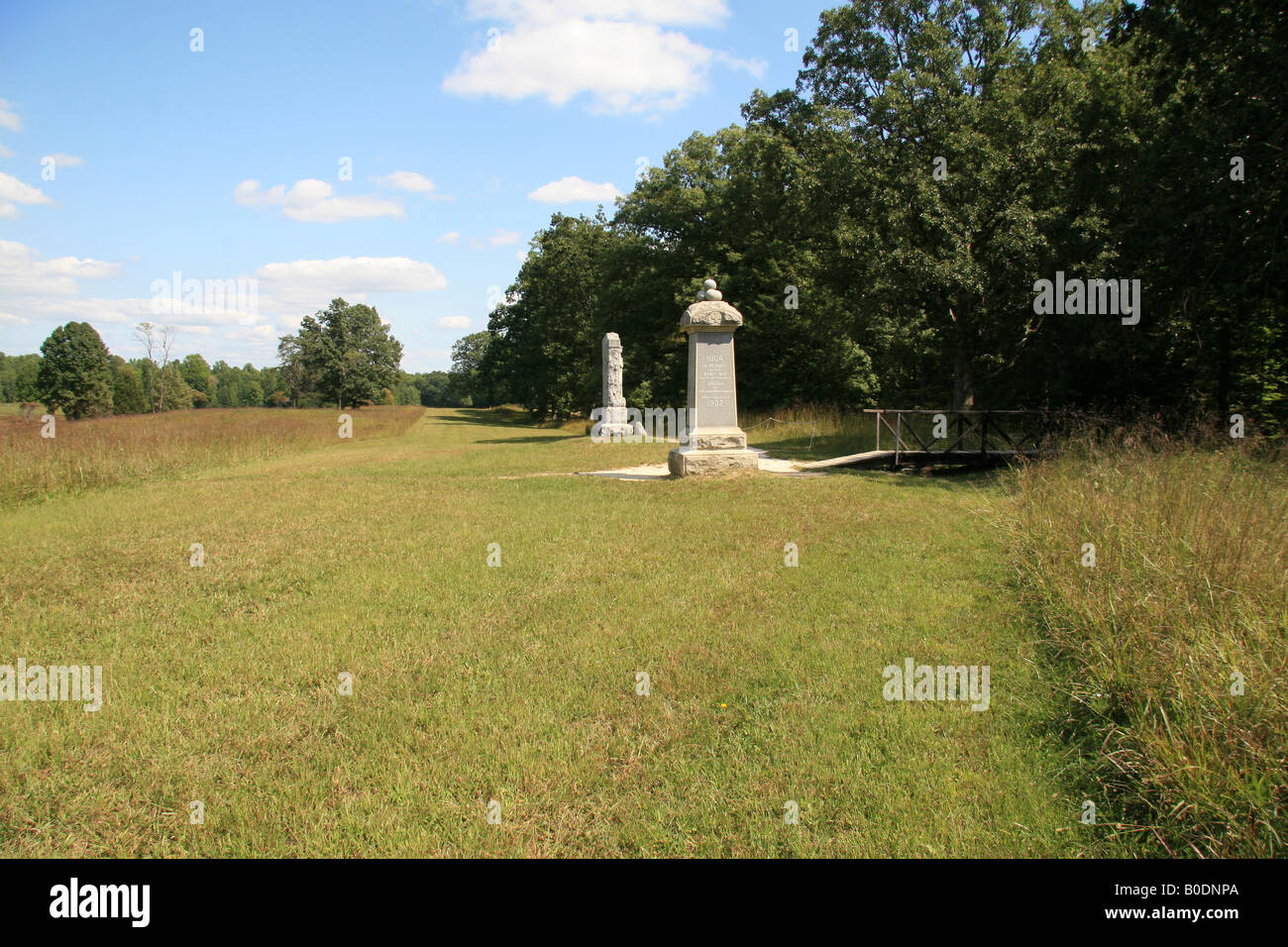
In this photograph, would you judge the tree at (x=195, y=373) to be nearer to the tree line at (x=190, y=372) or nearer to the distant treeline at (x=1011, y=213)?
the tree line at (x=190, y=372)

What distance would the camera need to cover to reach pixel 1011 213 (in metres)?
15.2

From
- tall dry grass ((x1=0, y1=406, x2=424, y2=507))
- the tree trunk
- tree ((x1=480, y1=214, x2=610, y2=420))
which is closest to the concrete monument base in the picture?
the tree trunk

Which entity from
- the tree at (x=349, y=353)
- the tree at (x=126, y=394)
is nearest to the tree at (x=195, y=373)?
the tree at (x=349, y=353)

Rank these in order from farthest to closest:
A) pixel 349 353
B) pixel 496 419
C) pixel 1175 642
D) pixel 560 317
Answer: pixel 349 353
pixel 496 419
pixel 560 317
pixel 1175 642

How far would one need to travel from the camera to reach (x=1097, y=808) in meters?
2.90

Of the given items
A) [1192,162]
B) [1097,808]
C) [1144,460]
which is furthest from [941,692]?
[1192,162]

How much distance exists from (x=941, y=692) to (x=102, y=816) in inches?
158

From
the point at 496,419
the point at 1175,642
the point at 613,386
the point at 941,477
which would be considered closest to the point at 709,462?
the point at 941,477

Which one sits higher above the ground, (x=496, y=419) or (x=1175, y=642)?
(x=496, y=419)

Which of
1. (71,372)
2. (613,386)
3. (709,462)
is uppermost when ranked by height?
(71,372)

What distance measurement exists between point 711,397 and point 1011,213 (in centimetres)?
849

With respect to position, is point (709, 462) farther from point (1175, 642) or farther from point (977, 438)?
point (1175, 642)

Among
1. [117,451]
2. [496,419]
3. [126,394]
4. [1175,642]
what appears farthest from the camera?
[126,394]

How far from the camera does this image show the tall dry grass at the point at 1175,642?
8.96ft
